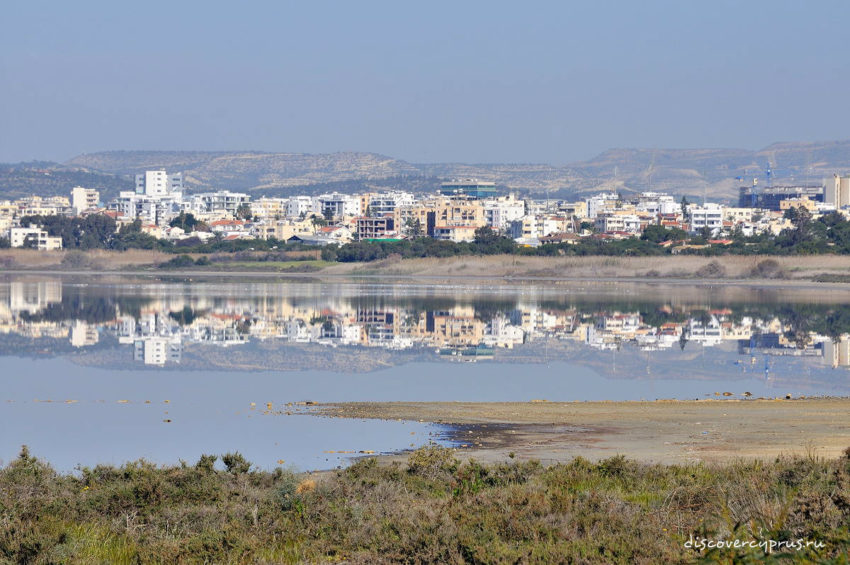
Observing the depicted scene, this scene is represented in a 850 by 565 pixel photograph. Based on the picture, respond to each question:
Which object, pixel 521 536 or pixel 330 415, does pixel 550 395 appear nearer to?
pixel 330 415

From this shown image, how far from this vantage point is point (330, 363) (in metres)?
26.0

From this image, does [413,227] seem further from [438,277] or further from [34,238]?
[438,277]

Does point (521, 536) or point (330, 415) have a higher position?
point (521, 536)

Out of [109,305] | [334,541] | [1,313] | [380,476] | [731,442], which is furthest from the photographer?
[109,305]

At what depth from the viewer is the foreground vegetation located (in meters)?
6.53

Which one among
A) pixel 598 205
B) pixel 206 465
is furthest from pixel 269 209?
pixel 206 465

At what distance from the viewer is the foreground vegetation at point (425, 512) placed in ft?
21.4

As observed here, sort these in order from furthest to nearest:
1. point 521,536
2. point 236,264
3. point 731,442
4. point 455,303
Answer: point 236,264 → point 455,303 → point 731,442 → point 521,536

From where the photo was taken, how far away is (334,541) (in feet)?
24.6

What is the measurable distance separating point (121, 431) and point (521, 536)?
9.39 metres

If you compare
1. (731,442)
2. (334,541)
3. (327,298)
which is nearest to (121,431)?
(731,442)

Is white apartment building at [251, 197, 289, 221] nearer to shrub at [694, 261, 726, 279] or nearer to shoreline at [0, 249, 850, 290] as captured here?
shoreline at [0, 249, 850, 290]

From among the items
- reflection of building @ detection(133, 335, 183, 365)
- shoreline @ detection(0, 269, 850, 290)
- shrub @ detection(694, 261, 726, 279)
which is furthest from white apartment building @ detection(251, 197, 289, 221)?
reflection of building @ detection(133, 335, 183, 365)

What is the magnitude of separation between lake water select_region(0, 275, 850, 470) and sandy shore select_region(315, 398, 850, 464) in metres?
0.90
